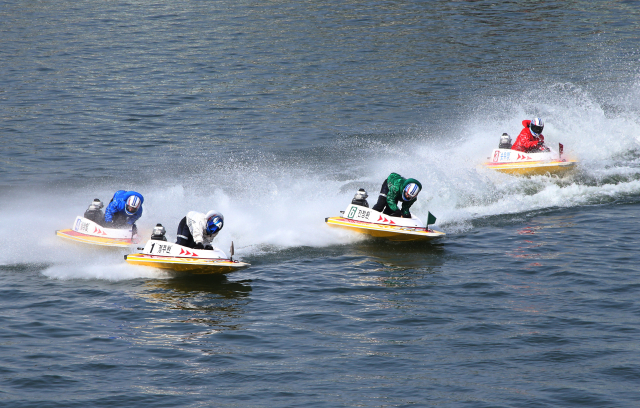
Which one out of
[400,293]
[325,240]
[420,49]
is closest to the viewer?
[400,293]

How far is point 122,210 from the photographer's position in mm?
17062

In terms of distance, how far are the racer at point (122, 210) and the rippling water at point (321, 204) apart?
0.72 m

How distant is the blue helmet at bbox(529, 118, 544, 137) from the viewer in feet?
72.0

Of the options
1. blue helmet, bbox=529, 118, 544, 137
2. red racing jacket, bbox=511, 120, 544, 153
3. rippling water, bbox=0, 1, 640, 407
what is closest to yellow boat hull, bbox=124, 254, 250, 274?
rippling water, bbox=0, 1, 640, 407

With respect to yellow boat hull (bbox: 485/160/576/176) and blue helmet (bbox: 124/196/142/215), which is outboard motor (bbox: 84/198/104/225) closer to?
blue helmet (bbox: 124/196/142/215)

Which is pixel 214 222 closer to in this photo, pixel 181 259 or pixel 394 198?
pixel 181 259

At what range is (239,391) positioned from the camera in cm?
1159

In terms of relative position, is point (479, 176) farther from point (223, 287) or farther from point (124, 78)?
point (124, 78)

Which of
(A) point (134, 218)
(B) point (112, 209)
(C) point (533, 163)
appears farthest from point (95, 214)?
(C) point (533, 163)

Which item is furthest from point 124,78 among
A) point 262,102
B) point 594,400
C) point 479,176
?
point 594,400

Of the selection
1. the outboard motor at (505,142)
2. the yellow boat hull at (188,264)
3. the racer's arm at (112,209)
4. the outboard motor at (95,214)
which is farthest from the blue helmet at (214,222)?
the outboard motor at (505,142)

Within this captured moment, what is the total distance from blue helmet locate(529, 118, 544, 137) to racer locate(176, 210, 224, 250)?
11.1 m

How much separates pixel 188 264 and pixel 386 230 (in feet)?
16.5

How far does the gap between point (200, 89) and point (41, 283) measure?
729 inches
